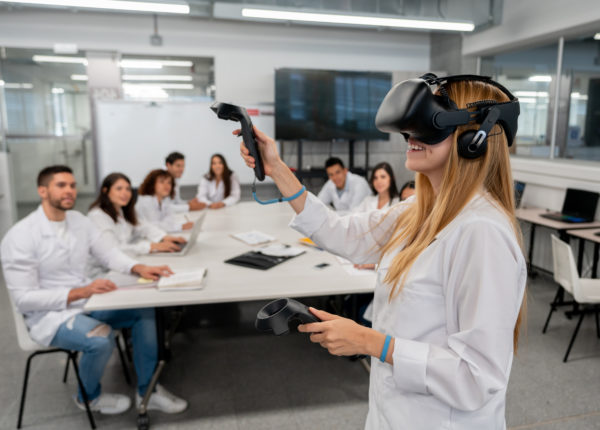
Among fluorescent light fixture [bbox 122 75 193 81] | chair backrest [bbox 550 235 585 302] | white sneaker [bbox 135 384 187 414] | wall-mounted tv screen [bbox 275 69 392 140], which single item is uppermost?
fluorescent light fixture [bbox 122 75 193 81]

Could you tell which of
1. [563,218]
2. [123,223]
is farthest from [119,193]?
[563,218]

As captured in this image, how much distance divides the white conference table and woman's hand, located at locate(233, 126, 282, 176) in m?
1.10

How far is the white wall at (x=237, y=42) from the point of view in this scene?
559 cm

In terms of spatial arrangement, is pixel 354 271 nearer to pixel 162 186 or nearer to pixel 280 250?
pixel 280 250

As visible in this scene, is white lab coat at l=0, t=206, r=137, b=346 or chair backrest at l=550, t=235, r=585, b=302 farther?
chair backrest at l=550, t=235, r=585, b=302

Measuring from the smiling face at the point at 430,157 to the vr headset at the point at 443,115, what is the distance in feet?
0.06

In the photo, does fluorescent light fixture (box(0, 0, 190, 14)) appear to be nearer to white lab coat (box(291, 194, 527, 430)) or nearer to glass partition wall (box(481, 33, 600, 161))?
glass partition wall (box(481, 33, 600, 161))

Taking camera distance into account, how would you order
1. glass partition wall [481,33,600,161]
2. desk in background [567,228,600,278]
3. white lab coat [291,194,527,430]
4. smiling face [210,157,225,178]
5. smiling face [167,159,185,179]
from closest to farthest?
1. white lab coat [291,194,527,430]
2. desk in background [567,228,600,278]
3. glass partition wall [481,33,600,161]
4. smiling face [167,159,185,179]
5. smiling face [210,157,225,178]

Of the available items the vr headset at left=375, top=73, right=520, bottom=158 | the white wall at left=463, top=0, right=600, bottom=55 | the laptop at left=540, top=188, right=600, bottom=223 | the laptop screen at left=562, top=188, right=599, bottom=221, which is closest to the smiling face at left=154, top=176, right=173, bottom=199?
the vr headset at left=375, top=73, right=520, bottom=158

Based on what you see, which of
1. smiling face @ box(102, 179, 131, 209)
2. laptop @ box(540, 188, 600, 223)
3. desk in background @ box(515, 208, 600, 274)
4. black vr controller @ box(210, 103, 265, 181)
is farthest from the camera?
laptop @ box(540, 188, 600, 223)

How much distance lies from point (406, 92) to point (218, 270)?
6.14 ft

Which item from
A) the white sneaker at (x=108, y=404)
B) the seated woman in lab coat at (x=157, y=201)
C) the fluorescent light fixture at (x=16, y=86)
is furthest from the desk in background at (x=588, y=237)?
the fluorescent light fixture at (x=16, y=86)

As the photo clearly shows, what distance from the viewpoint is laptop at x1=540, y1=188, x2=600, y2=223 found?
4.00 metres

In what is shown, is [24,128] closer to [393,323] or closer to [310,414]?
[310,414]
